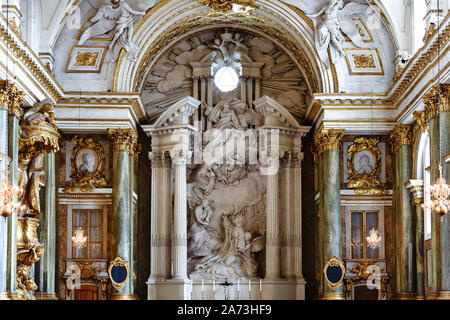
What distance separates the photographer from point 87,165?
2867cm

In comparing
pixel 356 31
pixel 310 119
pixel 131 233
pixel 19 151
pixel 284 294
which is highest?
pixel 356 31

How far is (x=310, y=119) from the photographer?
30609mm

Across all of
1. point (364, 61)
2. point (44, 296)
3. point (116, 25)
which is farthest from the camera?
point (364, 61)

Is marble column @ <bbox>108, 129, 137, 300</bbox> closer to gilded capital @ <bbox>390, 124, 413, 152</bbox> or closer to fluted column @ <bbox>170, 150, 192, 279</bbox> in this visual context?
fluted column @ <bbox>170, 150, 192, 279</bbox>

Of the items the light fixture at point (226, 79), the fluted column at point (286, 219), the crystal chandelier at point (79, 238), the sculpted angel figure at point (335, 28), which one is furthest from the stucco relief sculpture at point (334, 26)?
the crystal chandelier at point (79, 238)

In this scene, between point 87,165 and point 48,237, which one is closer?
point 48,237

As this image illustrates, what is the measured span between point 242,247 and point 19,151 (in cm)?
1003

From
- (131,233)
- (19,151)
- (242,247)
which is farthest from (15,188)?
(242,247)

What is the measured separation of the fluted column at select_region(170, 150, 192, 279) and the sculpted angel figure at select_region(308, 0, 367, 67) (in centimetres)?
582

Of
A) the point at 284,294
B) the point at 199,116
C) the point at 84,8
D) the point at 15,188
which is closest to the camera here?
the point at 15,188

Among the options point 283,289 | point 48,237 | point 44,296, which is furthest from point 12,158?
point 283,289

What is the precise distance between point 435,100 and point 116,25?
10807mm

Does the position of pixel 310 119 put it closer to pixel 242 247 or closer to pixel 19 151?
pixel 242 247

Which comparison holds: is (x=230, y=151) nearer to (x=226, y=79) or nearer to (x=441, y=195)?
(x=226, y=79)
